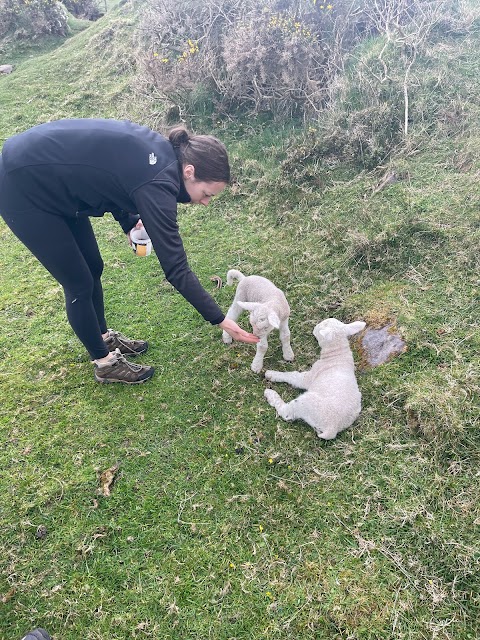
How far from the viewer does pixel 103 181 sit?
105 inches

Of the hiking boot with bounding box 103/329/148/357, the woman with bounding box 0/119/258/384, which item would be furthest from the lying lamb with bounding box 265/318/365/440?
the hiking boot with bounding box 103/329/148/357

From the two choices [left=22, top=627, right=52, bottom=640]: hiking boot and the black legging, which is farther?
the black legging

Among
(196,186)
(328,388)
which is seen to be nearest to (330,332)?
(328,388)

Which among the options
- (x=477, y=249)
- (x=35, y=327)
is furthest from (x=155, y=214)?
(x=477, y=249)

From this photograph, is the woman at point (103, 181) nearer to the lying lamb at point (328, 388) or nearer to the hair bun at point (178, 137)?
the hair bun at point (178, 137)

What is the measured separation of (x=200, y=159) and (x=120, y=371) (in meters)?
1.86

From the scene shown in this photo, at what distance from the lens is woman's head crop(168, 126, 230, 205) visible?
273 centimetres

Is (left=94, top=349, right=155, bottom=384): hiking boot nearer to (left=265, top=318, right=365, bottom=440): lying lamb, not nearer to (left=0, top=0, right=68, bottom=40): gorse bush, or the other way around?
(left=265, top=318, right=365, bottom=440): lying lamb

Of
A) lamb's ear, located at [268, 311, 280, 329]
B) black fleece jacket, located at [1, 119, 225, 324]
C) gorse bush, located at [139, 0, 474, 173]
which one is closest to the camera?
black fleece jacket, located at [1, 119, 225, 324]

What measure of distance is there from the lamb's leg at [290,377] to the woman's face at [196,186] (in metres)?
1.49

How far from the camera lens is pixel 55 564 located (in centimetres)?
268

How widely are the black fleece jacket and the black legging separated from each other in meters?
0.09

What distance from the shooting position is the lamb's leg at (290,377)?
3492mm

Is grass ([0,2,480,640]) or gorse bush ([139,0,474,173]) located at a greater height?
gorse bush ([139,0,474,173])
